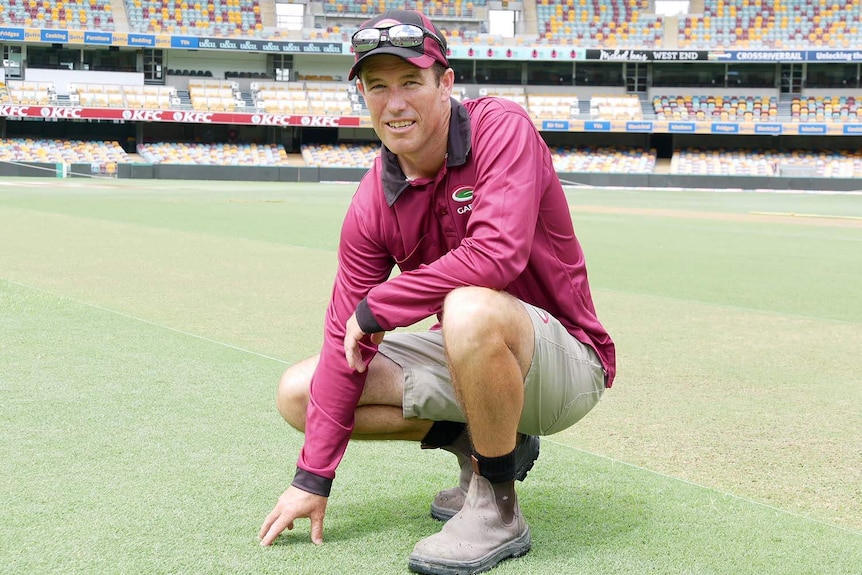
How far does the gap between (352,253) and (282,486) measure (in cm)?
100

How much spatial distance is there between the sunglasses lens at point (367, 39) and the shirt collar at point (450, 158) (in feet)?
1.26

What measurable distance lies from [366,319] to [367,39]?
Result: 90 centimetres

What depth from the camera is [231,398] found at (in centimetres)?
531

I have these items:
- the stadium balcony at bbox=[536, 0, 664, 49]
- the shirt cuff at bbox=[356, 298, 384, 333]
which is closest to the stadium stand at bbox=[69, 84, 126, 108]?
the stadium balcony at bbox=[536, 0, 664, 49]

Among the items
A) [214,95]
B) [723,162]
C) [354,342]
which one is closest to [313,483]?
[354,342]

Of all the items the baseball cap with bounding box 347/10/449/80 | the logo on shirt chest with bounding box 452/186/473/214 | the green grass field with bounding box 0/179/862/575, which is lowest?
the green grass field with bounding box 0/179/862/575

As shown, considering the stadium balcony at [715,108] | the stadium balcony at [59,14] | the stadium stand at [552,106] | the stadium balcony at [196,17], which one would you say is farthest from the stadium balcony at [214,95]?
the stadium balcony at [715,108]

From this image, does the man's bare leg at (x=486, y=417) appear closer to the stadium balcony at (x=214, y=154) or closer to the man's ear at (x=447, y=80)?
the man's ear at (x=447, y=80)

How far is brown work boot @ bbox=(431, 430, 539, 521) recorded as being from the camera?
143 inches

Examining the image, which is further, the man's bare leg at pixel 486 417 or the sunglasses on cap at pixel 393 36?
the sunglasses on cap at pixel 393 36

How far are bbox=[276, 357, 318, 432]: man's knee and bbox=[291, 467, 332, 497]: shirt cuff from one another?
0.92ft

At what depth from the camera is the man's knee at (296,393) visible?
3625 millimetres

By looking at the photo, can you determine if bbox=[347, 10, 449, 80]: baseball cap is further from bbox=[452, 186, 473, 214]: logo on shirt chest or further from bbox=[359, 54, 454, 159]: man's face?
bbox=[452, 186, 473, 214]: logo on shirt chest

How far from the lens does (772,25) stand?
5659cm
